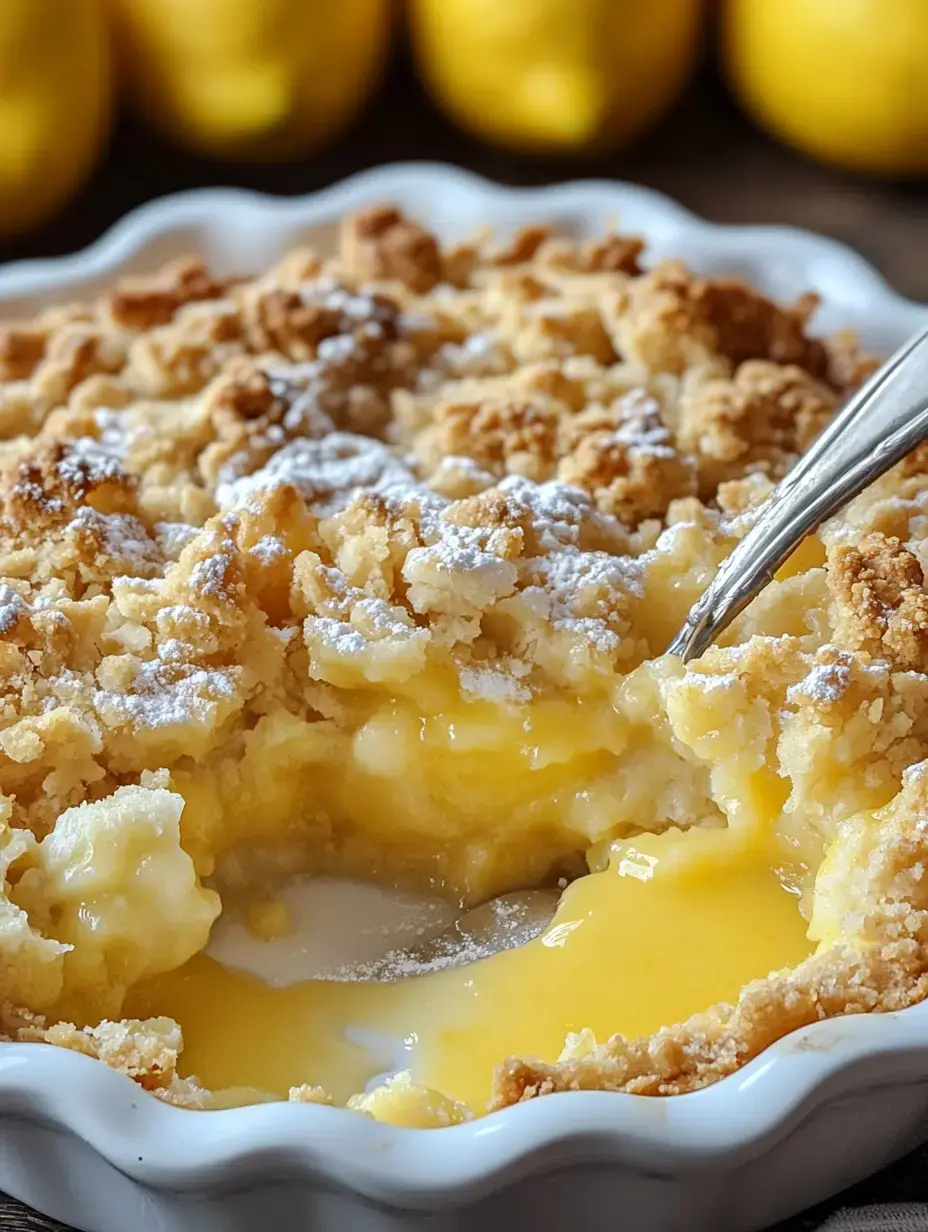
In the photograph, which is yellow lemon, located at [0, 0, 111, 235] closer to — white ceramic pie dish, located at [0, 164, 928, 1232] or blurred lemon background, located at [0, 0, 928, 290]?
blurred lemon background, located at [0, 0, 928, 290]

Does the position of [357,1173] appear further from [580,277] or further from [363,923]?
[580,277]

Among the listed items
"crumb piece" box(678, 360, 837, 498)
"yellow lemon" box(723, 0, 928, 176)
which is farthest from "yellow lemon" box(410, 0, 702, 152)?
"crumb piece" box(678, 360, 837, 498)

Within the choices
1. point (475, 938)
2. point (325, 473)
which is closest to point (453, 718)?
point (475, 938)

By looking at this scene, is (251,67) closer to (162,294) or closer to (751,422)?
(162,294)

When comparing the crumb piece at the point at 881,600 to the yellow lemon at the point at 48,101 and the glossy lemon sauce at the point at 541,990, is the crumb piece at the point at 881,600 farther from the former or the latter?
the yellow lemon at the point at 48,101

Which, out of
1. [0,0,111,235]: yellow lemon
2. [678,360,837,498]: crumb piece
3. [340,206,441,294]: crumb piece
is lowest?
[0,0,111,235]: yellow lemon

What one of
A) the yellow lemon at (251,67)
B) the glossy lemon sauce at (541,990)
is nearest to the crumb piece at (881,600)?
the glossy lemon sauce at (541,990)

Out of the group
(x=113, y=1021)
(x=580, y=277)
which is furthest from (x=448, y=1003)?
(x=580, y=277)
